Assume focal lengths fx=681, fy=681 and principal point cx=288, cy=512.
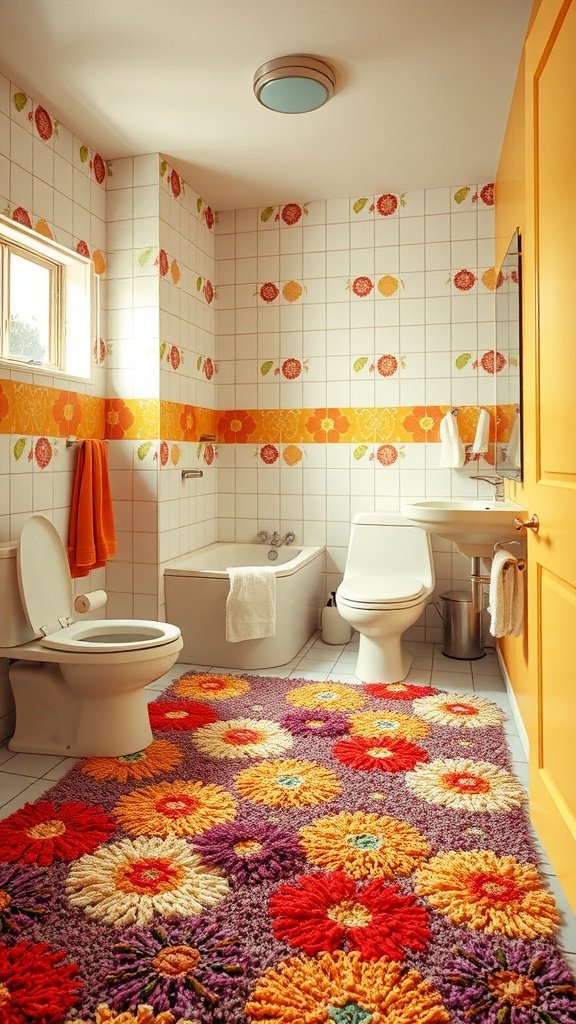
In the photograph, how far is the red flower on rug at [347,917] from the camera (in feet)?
4.82

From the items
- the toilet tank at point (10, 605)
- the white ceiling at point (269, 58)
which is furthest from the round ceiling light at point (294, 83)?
the toilet tank at point (10, 605)

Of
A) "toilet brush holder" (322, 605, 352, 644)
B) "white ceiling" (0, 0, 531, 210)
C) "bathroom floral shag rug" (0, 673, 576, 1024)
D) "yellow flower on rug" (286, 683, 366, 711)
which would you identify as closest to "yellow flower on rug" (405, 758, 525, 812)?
"bathroom floral shag rug" (0, 673, 576, 1024)

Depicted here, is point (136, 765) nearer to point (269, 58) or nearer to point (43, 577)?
point (43, 577)

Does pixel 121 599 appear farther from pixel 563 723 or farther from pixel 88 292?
pixel 563 723

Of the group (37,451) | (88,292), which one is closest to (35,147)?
Result: (88,292)

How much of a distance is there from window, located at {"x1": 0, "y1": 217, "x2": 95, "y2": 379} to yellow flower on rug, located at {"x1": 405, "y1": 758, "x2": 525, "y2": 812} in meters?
2.13

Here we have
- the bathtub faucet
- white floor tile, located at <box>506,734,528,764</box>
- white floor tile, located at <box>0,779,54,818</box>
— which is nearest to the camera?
white floor tile, located at <box>0,779,54,818</box>

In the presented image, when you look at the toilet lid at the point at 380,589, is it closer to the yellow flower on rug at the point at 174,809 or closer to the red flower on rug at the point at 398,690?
the red flower on rug at the point at 398,690

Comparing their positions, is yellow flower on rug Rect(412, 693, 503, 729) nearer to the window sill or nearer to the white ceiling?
the window sill

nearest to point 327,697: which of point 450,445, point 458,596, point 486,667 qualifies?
point 486,667

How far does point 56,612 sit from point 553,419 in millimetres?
1927

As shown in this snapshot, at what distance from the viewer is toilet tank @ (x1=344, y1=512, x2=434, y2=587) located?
3.64 meters

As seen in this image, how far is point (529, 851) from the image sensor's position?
71.4 inches

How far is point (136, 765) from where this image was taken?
2.33 m
